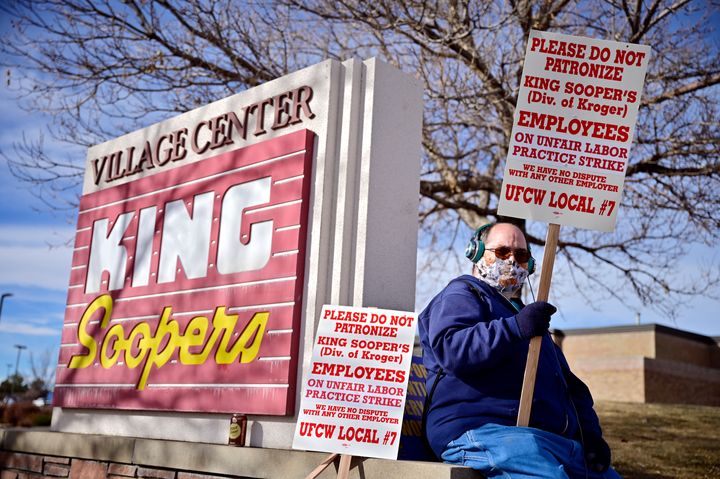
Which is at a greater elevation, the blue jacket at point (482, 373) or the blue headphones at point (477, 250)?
the blue headphones at point (477, 250)

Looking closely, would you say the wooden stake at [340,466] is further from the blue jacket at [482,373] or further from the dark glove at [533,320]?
the dark glove at [533,320]

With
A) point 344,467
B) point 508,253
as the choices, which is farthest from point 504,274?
point 344,467

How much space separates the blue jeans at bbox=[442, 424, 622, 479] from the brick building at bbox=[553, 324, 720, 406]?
22.5 metres

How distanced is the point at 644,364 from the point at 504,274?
2318cm

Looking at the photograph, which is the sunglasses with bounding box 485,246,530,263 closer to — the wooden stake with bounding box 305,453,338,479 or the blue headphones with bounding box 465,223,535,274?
the blue headphones with bounding box 465,223,535,274

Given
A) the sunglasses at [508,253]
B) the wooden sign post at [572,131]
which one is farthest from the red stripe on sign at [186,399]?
the wooden sign post at [572,131]

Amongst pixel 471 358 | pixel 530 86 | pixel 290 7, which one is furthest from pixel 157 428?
pixel 290 7

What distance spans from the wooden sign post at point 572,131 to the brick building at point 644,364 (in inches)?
880

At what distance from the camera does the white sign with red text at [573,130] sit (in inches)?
148

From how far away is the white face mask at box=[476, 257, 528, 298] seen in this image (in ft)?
12.4

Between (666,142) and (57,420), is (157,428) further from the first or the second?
(666,142)

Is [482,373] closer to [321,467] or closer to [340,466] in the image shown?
[340,466]

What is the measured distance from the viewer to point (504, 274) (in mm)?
3785

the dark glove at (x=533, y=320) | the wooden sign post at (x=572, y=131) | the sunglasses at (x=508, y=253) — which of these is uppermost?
the wooden sign post at (x=572, y=131)
